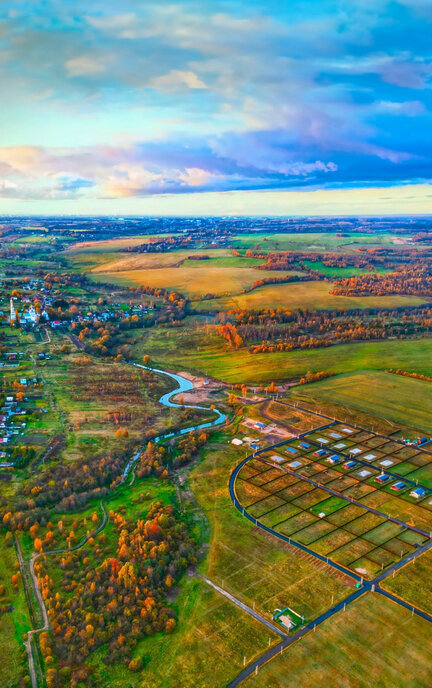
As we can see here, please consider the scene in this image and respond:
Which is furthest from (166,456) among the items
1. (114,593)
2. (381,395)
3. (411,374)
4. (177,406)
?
(411,374)

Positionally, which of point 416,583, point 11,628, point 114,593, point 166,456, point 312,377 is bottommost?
point 11,628

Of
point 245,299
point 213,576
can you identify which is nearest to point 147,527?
point 213,576

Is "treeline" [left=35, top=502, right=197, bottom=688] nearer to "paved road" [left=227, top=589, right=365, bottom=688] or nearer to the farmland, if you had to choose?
the farmland

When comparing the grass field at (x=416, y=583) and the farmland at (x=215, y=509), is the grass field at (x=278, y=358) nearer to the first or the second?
the farmland at (x=215, y=509)

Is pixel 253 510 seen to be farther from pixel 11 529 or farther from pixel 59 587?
pixel 11 529

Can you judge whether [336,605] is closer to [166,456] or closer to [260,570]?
[260,570]

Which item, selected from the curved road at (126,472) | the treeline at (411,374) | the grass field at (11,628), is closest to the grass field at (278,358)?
the treeline at (411,374)
